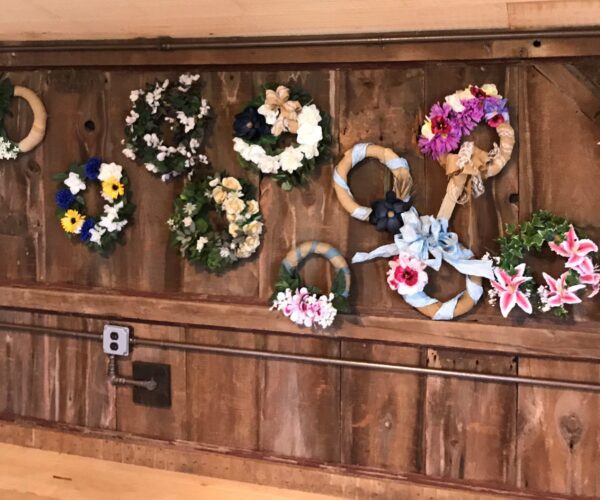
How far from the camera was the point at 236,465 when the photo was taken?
1588mm

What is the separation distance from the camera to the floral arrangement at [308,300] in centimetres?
144

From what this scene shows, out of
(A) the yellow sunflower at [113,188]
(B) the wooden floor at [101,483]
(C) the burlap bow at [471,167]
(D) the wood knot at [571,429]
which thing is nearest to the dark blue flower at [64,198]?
(A) the yellow sunflower at [113,188]

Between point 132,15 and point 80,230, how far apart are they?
1.79 feet

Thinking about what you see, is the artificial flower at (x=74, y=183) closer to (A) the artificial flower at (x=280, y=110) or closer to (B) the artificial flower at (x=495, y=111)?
(A) the artificial flower at (x=280, y=110)

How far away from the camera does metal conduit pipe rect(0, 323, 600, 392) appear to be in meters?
1.37

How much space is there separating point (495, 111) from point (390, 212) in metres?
0.29

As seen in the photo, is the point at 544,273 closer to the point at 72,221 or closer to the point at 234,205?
the point at 234,205

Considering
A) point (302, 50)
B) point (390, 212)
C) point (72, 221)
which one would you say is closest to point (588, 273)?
point (390, 212)

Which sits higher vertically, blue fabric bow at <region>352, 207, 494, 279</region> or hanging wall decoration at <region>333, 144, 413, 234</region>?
hanging wall decoration at <region>333, 144, 413, 234</region>

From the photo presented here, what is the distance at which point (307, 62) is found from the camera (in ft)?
4.80

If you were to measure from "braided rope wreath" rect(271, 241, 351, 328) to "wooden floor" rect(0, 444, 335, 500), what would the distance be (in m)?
0.42

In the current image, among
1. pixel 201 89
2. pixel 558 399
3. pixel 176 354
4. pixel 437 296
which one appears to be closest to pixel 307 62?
pixel 201 89

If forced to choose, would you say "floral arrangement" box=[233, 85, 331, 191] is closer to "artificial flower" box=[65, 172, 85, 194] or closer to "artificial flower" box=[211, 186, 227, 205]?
"artificial flower" box=[211, 186, 227, 205]

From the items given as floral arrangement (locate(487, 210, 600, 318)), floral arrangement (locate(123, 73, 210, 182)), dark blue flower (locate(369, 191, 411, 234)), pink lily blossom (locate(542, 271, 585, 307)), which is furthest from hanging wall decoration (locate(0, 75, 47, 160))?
pink lily blossom (locate(542, 271, 585, 307))
